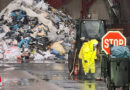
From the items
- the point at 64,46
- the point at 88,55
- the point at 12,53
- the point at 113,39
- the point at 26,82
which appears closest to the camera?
the point at 113,39

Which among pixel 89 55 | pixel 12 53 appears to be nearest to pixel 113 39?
pixel 89 55

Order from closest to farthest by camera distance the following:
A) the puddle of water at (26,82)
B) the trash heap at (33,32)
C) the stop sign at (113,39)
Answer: the stop sign at (113,39) → the puddle of water at (26,82) → the trash heap at (33,32)

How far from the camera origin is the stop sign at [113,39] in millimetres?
13302

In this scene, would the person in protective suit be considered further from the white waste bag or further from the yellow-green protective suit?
the white waste bag

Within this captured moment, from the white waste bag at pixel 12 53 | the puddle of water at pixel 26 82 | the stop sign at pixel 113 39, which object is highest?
the stop sign at pixel 113 39

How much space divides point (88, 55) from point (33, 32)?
15.8 metres

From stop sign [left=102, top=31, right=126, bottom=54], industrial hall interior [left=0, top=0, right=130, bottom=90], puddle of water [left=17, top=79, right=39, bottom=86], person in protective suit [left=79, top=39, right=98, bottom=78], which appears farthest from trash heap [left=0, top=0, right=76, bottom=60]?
stop sign [left=102, top=31, right=126, bottom=54]

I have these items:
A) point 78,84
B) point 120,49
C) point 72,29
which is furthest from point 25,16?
point 120,49

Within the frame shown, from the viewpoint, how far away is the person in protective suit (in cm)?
1691

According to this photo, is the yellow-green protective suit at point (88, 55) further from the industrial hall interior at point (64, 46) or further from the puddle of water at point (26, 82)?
the puddle of water at point (26, 82)

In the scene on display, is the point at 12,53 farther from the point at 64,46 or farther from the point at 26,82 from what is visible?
the point at 26,82

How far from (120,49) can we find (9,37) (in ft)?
69.0

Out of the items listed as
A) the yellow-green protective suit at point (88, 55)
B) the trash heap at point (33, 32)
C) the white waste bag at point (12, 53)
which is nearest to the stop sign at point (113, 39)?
the yellow-green protective suit at point (88, 55)

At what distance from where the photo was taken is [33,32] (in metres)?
32.4
